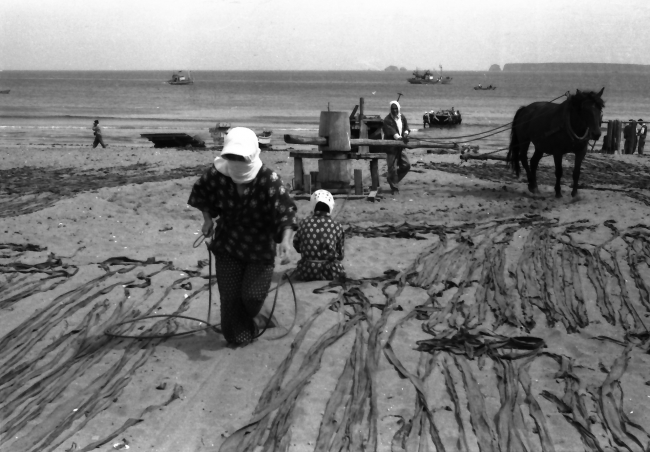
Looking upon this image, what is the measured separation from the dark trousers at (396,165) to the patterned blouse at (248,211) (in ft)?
→ 24.1

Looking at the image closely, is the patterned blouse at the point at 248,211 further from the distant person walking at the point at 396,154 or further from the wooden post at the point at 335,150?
Answer: the distant person walking at the point at 396,154

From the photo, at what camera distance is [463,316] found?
247 inches

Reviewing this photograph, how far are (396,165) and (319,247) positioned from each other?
6.11 meters

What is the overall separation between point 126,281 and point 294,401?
323 centimetres

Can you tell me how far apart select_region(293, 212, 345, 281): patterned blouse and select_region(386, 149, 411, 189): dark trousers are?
5.45 meters

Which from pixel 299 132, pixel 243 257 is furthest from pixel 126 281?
pixel 299 132

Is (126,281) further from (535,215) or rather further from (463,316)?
(535,215)

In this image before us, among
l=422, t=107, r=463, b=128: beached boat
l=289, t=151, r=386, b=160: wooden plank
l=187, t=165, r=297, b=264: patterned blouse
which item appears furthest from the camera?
l=422, t=107, r=463, b=128: beached boat

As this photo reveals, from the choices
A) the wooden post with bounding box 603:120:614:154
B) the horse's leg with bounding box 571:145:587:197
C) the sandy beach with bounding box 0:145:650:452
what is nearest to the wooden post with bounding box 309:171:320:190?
the sandy beach with bounding box 0:145:650:452

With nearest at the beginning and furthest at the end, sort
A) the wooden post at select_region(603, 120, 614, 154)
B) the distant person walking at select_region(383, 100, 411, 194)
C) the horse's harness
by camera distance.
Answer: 1. the horse's harness
2. the distant person walking at select_region(383, 100, 411, 194)
3. the wooden post at select_region(603, 120, 614, 154)

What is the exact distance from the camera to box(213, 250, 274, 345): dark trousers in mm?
5320

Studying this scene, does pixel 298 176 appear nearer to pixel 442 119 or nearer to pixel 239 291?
pixel 239 291

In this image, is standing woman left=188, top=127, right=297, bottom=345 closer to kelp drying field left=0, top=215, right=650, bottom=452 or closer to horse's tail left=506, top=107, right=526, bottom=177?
kelp drying field left=0, top=215, right=650, bottom=452

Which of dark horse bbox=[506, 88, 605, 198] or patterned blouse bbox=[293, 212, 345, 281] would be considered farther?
dark horse bbox=[506, 88, 605, 198]
